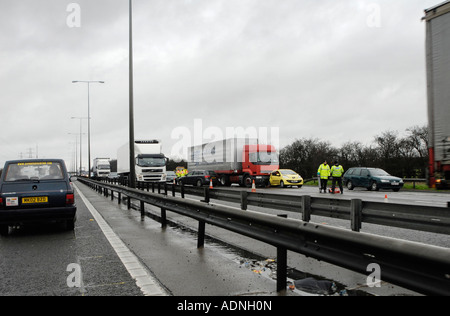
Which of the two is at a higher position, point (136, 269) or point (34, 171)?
point (34, 171)

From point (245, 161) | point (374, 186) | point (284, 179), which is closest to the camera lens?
point (374, 186)

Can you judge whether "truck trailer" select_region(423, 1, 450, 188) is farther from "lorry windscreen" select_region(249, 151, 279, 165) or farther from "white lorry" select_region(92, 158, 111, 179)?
"white lorry" select_region(92, 158, 111, 179)

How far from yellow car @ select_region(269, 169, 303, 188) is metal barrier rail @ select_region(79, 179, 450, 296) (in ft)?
80.8

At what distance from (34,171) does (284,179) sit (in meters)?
22.9

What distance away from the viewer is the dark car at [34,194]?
8336 millimetres

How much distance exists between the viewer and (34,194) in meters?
8.58

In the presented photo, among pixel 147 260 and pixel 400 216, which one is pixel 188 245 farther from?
pixel 400 216

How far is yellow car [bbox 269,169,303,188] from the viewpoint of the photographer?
30.1 metres

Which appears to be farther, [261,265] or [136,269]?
[261,265]

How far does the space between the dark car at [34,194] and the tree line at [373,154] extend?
39323mm

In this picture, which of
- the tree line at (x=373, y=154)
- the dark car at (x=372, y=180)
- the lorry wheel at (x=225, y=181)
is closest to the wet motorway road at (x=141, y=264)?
the dark car at (x=372, y=180)

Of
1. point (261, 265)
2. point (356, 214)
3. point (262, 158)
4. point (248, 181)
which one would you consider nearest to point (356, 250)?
point (261, 265)

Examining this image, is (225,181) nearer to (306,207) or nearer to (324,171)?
(324,171)
